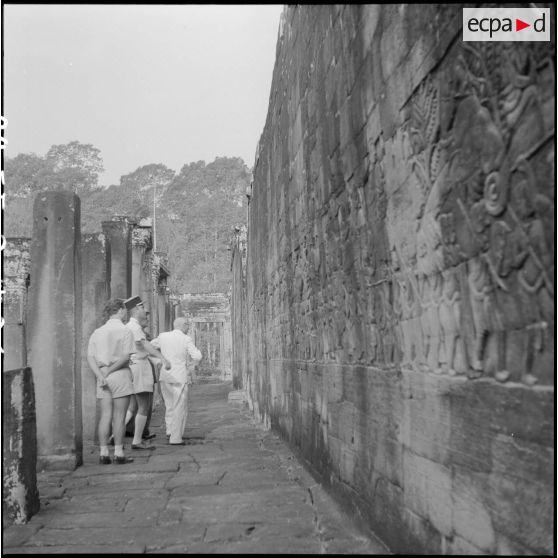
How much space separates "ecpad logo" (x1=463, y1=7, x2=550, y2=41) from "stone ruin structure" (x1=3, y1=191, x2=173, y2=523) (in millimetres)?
3537

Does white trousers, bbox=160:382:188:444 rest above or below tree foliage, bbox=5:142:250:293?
below

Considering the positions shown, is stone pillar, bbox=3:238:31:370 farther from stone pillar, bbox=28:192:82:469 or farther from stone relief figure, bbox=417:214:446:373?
stone relief figure, bbox=417:214:446:373

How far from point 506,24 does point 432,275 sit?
41.2 inches

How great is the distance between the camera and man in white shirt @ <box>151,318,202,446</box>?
848cm

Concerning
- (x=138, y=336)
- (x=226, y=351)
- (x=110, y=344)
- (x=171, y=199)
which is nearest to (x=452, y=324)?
(x=110, y=344)

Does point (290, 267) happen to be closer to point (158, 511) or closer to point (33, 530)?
point (158, 511)

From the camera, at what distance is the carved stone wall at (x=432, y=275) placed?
82.0 inches

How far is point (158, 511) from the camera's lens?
187 inches

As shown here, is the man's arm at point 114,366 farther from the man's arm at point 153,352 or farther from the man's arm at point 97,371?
the man's arm at point 153,352

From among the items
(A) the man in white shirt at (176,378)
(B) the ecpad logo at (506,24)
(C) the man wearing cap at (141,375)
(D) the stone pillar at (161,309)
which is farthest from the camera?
(D) the stone pillar at (161,309)

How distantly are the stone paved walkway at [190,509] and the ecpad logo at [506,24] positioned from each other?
2454mm

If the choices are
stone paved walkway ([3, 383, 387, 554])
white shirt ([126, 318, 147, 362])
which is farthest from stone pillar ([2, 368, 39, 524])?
white shirt ([126, 318, 147, 362])

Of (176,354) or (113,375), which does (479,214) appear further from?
(176,354)

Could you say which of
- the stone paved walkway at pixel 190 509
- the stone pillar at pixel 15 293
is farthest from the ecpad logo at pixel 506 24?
the stone pillar at pixel 15 293
